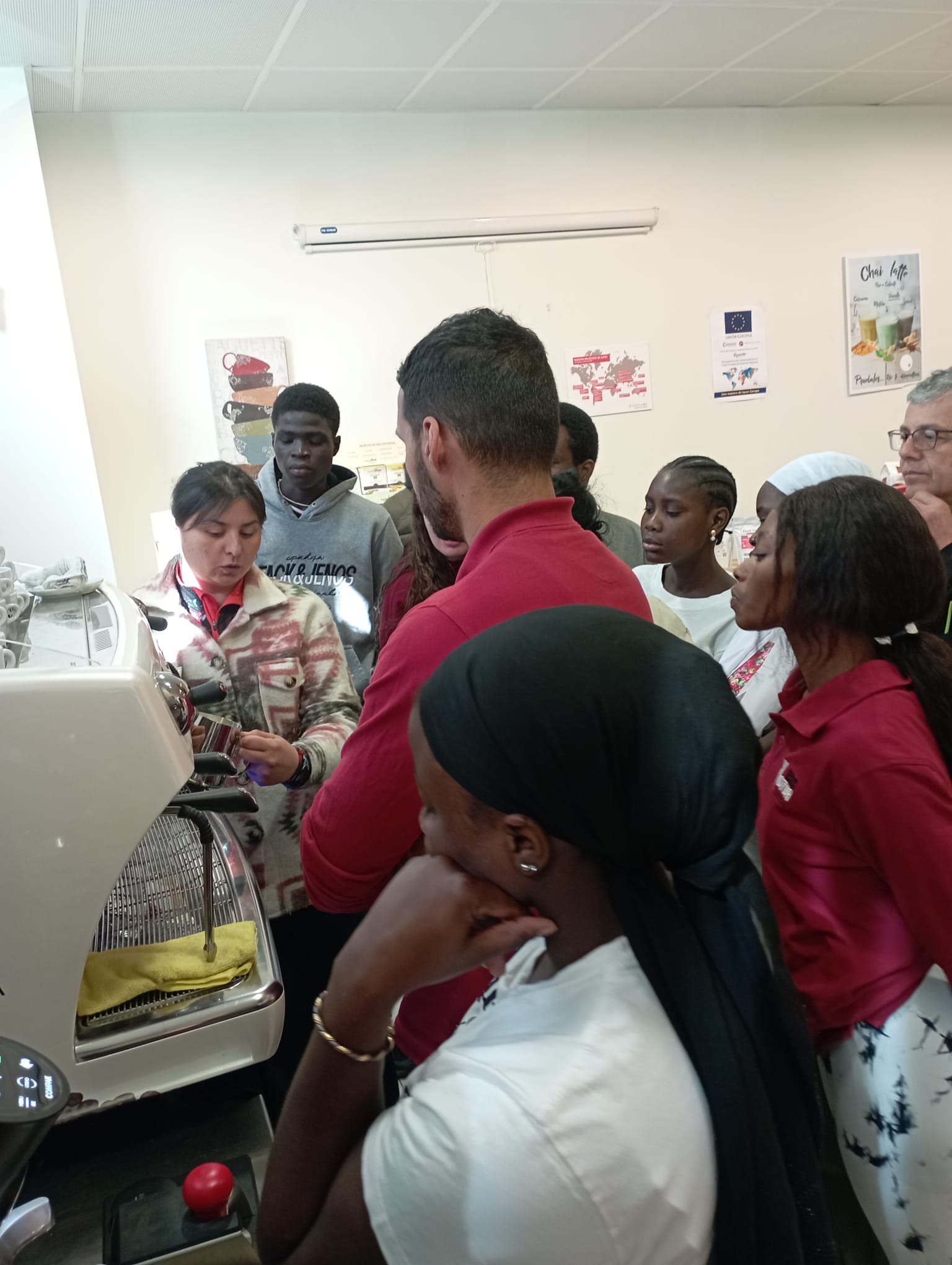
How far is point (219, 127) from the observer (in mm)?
3078

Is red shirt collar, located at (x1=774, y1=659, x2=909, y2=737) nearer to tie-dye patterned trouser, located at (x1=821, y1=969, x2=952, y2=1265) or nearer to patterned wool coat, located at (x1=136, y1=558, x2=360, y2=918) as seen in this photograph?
tie-dye patterned trouser, located at (x1=821, y1=969, x2=952, y2=1265)

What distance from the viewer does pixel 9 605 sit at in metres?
1.01

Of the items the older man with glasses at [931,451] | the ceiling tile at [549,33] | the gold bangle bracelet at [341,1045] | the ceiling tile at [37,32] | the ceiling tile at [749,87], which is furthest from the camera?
the ceiling tile at [749,87]

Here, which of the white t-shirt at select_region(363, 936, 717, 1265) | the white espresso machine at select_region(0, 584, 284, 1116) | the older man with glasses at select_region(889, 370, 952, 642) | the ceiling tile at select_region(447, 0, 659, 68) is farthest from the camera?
the ceiling tile at select_region(447, 0, 659, 68)

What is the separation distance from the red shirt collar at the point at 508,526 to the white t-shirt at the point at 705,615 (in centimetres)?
89

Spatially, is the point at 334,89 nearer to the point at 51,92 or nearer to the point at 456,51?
the point at 456,51

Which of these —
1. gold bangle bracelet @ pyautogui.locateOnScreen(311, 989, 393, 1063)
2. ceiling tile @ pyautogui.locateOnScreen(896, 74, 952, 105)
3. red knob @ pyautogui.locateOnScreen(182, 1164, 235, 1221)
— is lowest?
red knob @ pyautogui.locateOnScreen(182, 1164, 235, 1221)

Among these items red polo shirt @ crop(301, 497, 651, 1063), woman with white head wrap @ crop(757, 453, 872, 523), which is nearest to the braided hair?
woman with white head wrap @ crop(757, 453, 872, 523)

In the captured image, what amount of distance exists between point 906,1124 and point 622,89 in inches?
137

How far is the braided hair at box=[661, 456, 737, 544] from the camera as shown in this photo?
2160 mm

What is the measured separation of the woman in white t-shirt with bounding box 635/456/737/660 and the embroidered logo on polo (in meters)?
0.92

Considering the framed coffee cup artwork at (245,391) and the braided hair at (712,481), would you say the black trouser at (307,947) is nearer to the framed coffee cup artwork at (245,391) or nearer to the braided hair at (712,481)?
the braided hair at (712,481)

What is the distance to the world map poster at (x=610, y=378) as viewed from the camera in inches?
144

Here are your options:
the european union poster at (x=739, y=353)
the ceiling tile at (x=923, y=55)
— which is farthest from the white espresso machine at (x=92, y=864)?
the ceiling tile at (x=923, y=55)
